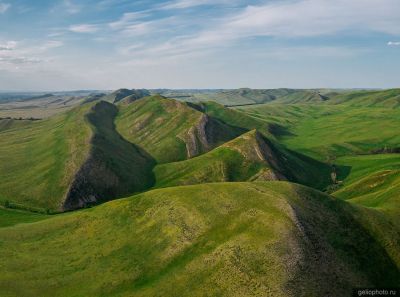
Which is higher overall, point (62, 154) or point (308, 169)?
point (62, 154)

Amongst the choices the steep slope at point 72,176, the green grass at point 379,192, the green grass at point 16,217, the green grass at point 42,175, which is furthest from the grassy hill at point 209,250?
the green grass at point 42,175

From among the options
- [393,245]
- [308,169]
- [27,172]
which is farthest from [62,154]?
[393,245]

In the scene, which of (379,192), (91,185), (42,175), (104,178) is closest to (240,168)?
(104,178)

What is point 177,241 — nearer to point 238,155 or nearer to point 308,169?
point 238,155

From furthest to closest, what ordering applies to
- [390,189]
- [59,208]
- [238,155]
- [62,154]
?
[62,154]
[238,155]
[59,208]
[390,189]

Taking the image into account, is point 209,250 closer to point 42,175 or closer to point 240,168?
point 240,168

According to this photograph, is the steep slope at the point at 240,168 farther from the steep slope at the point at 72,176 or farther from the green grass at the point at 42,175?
the green grass at the point at 42,175
